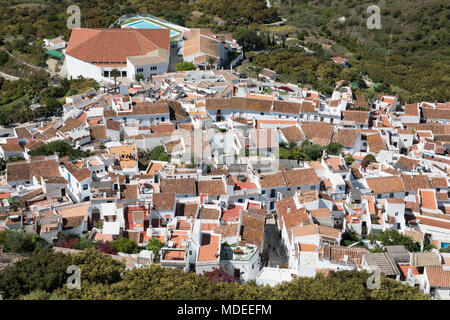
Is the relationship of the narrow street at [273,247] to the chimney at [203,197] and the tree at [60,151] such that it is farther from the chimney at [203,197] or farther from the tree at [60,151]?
the tree at [60,151]

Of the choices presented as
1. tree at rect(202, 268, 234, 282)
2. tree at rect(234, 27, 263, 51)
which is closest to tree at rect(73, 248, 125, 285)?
tree at rect(202, 268, 234, 282)

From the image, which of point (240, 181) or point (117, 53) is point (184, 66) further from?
point (240, 181)

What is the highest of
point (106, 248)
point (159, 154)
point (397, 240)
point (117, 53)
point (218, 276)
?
point (117, 53)

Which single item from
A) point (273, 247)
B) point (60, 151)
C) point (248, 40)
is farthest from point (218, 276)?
point (248, 40)

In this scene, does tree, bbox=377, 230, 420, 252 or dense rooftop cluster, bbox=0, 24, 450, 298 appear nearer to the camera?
dense rooftop cluster, bbox=0, 24, 450, 298

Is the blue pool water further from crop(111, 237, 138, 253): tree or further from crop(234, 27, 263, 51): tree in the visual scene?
crop(111, 237, 138, 253): tree

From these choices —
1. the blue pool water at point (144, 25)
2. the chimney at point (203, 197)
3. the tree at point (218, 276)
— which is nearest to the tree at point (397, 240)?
the tree at point (218, 276)

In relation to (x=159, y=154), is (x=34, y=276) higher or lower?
higher
